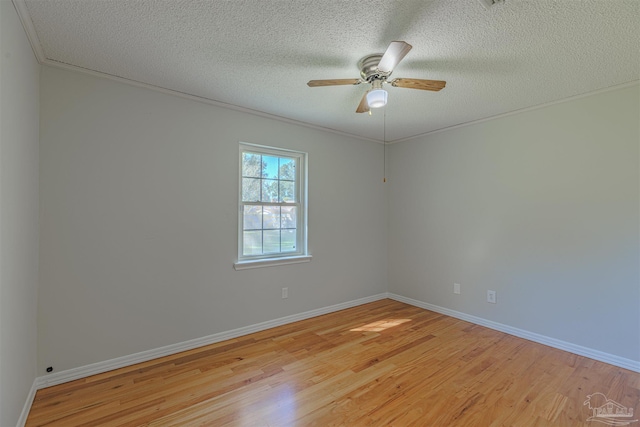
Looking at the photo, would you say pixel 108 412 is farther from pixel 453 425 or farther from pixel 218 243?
pixel 453 425

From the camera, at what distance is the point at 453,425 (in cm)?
175

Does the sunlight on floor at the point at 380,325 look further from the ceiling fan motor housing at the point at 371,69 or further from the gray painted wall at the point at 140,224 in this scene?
the ceiling fan motor housing at the point at 371,69

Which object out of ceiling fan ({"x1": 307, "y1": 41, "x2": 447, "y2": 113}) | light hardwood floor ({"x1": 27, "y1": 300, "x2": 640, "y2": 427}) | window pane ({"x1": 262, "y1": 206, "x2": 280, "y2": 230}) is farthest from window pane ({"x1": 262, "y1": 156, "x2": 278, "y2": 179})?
light hardwood floor ({"x1": 27, "y1": 300, "x2": 640, "y2": 427})

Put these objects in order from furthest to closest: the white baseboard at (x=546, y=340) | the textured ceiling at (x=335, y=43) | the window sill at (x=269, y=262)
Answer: the window sill at (x=269, y=262), the white baseboard at (x=546, y=340), the textured ceiling at (x=335, y=43)

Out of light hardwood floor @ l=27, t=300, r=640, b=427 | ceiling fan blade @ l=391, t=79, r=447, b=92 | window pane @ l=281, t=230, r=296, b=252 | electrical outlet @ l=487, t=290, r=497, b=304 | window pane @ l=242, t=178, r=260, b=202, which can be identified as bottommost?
light hardwood floor @ l=27, t=300, r=640, b=427

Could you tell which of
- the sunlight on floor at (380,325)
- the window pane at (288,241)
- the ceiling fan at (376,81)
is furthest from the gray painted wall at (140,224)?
the ceiling fan at (376,81)

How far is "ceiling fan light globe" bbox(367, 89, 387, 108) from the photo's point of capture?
2.00m

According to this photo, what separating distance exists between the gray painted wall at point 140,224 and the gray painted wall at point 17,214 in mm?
138

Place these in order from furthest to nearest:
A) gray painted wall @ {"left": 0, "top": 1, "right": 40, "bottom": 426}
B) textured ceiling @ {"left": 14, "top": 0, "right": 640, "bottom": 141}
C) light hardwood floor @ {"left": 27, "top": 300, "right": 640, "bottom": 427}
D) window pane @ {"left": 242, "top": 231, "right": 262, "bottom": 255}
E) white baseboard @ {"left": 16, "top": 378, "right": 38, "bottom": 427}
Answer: window pane @ {"left": 242, "top": 231, "right": 262, "bottom": 255}, light hardwood floor @ {"left": 27, "top": 300, "right": 640, "bottom": 427}, white baseboard @ {"left": 16, "top": 378, "right": 38, "bottom": 427}, textured ceiling @ {"left": 14, "top": 0, "right": 640, "bottom": 141}, gray painted wall @ {"left": 0, "top": 1, "right": 40, "bottom": 426}

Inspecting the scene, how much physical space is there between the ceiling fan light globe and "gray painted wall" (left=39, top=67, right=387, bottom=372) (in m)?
1.50

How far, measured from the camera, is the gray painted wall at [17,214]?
1.40 metres

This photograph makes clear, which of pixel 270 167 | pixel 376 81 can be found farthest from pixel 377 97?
pixel 270 167

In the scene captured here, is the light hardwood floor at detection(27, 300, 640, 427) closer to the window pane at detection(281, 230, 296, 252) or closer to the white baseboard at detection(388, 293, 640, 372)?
the white baseboard at detection(388, 293, 640, 372)

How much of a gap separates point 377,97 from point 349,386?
2093mm
